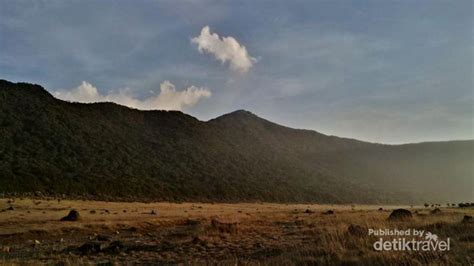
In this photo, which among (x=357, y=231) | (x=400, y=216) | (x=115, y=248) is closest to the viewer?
(x=357, y=231)

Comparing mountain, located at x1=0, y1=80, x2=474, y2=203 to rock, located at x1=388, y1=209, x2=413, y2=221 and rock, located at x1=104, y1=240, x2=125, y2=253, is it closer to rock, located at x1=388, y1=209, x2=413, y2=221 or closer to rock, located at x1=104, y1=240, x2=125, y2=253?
rock, located at x1=104, y1=240, x2=125, y2=253

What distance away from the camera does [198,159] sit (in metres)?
113

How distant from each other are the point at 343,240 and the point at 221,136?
431ft

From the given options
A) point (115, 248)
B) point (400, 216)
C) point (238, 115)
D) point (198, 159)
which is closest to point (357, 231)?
point (115, 248)

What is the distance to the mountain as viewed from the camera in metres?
79.7

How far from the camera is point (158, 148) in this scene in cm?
11206

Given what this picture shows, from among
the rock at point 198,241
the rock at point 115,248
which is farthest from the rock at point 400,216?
the rock at point 115,248

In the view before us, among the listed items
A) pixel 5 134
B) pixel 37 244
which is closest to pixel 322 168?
pixel 5 134

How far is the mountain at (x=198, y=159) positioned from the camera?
261 ft

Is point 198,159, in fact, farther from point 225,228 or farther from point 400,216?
point 400,216

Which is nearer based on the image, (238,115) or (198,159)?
(198,159)

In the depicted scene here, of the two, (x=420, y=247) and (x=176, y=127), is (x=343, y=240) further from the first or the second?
(x=176, y=127)
